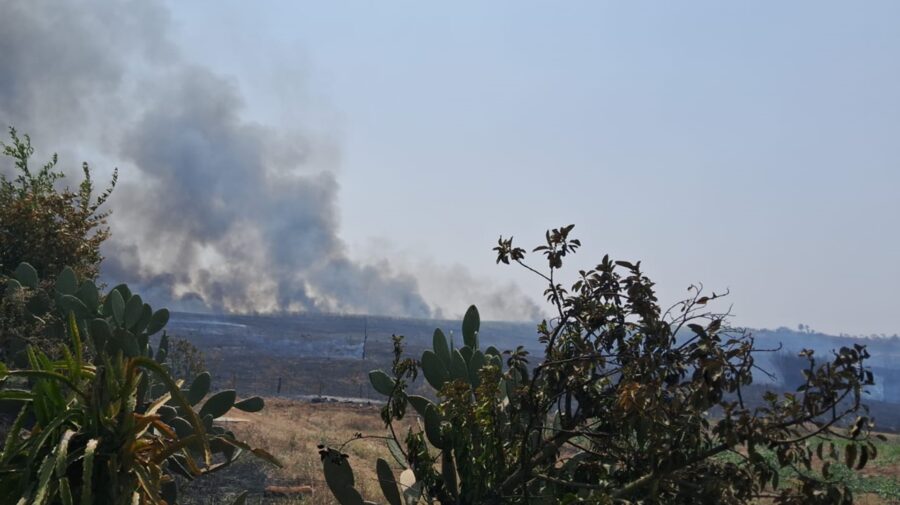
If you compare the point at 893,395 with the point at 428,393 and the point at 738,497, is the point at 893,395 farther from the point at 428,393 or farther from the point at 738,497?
the point at 738,497

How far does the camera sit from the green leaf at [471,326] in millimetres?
7164

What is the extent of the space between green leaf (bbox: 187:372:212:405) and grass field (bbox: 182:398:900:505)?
0.59 m

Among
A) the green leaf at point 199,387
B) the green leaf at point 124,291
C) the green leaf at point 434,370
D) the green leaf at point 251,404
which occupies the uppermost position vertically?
the green leaf at point 124,291

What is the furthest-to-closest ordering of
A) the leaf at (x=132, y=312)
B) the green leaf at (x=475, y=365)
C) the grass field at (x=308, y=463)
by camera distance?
the grass field at (x=308, y=463) → the leaf at (x=132, y=312) → the green leaf at (x=475, y=365)

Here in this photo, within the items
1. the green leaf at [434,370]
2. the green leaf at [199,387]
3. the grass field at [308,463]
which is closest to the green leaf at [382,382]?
the green leaf at [434,370]

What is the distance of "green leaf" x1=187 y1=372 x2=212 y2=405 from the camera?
31.4 feet

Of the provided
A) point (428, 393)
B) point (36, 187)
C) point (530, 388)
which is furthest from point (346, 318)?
point (530, 388)

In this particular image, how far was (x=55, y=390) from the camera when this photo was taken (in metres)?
3.97

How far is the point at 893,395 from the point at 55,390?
145106mm

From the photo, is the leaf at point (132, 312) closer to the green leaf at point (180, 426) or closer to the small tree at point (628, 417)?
the green leaf at point (180, 426)

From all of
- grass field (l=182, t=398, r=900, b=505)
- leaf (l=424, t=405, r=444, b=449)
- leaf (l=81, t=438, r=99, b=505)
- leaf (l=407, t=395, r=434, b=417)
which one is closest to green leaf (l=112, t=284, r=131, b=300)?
grass field (l=182, t=398, r=900, b=505)

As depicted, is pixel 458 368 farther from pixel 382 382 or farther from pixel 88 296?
pixel 88 296

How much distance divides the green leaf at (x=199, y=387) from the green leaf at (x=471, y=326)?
3.46m

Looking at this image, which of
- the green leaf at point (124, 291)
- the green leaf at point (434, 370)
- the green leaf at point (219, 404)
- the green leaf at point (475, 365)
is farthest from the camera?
the green leaf at point (124, 291)
